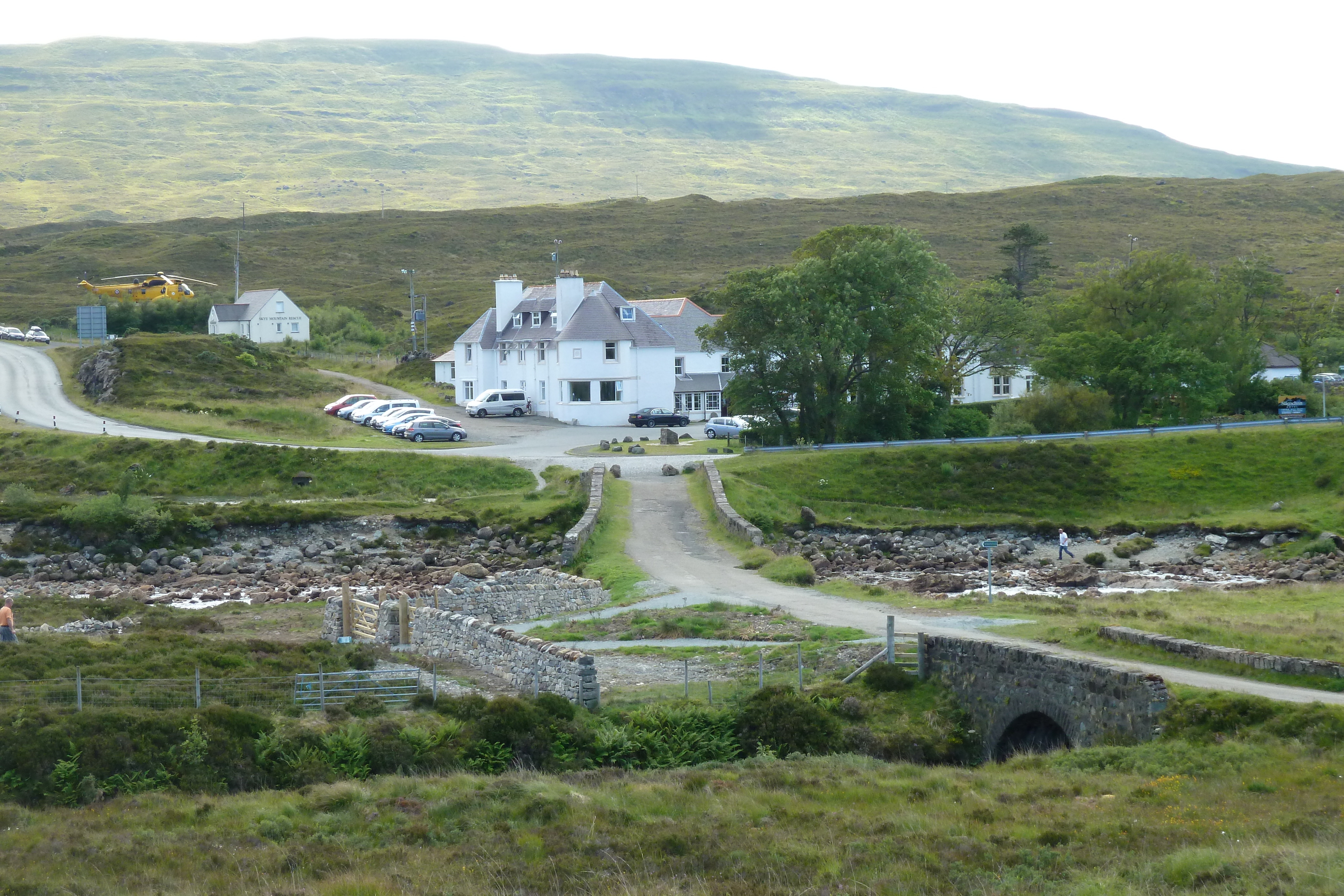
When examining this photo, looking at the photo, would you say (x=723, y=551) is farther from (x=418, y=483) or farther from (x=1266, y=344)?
(x=1266, y=344)

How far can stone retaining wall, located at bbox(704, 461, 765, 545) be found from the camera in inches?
1604

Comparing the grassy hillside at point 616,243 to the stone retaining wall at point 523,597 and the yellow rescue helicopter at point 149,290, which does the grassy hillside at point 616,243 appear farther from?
the stone retaining wall at point 523,597

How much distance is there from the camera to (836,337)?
187 feet

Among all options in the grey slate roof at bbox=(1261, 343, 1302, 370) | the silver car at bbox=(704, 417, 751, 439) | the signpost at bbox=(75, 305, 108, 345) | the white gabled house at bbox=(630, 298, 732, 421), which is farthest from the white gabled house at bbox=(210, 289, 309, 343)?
the grey slate roof at bbox=(1261, 343, 1302, 370)

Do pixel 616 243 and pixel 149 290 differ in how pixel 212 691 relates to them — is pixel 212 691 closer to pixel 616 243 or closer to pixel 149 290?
pixel 149 290

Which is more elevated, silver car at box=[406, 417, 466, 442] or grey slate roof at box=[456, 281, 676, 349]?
grey slate roof at box=[456, 281, 676, 349]

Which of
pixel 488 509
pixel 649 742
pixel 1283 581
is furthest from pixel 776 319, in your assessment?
pixel 649 742

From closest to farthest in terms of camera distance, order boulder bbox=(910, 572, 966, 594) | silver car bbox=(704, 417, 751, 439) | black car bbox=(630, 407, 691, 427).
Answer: boulder bbox=(910, 572, 966, 594)
silver car bbox=(704, 417, 751, 439)
black car bbox=(630, 407, 691, 427)

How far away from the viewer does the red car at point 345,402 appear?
7238 cm

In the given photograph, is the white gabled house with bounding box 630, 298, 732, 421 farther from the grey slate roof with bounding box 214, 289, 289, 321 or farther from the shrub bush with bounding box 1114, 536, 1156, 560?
the grey slate roof with bounding box 214, 289, 289, 321

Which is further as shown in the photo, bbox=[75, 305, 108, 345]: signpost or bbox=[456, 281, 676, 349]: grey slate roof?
bbox=[75, 305, 108, 345]: signpost

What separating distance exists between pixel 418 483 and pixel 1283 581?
33782 millimetres

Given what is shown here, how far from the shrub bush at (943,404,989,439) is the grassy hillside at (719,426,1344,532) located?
35.9 feet

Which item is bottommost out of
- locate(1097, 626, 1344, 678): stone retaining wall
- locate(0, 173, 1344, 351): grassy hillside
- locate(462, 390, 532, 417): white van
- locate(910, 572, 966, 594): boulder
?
locate(910, 572, 966, 594): boulder
